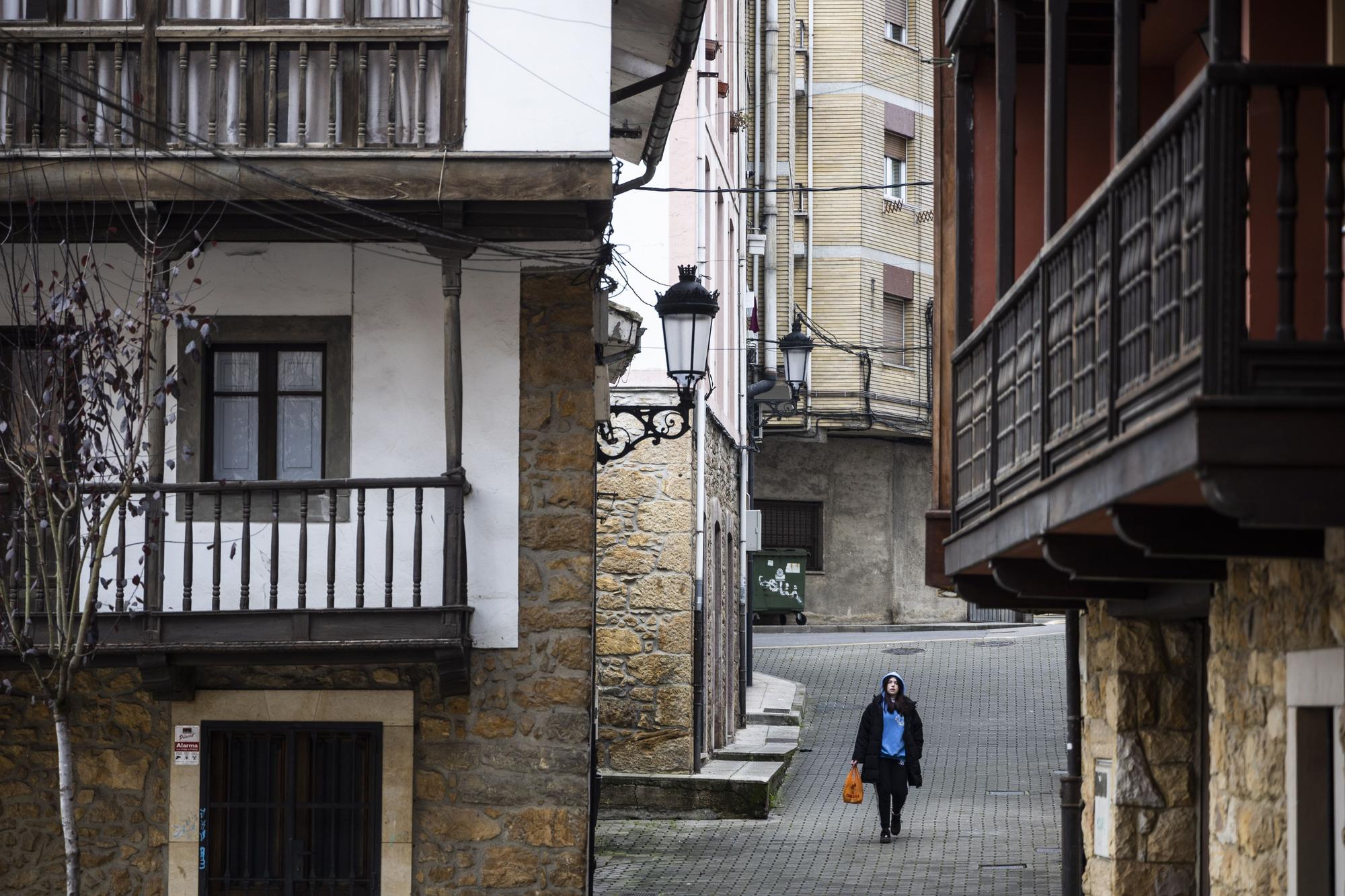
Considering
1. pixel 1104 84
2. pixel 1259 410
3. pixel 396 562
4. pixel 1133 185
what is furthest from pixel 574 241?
pixel 1259 410

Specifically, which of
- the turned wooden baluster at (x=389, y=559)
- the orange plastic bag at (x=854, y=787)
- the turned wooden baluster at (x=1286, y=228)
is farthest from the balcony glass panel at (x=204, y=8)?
the orange plastic bag at (x=854, y=787)

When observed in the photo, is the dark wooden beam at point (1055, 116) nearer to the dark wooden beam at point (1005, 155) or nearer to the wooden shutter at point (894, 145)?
the dark wooden beam at point (1005, 155)

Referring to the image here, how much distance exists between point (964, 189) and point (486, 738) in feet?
14.5

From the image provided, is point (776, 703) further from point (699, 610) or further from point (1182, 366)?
point (1182, 366)

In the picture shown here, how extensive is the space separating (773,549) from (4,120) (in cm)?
2576

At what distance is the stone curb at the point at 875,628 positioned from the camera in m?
36.5

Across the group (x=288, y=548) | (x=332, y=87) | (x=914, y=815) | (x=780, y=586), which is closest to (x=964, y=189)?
(x=332, y=87)

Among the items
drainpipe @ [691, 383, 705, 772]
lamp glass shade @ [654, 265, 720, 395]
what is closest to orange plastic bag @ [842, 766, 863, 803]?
drainpipe @ [691, 383, 705, 772]

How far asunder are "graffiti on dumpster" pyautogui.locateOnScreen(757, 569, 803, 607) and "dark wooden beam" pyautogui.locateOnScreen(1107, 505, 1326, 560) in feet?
95.3

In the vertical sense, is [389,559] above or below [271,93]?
below

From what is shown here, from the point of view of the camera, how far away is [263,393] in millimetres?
12172

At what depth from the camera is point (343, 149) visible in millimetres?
11492

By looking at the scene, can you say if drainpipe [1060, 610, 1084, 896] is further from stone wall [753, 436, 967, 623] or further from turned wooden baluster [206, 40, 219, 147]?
stone wall [753, 436, 967, 623]

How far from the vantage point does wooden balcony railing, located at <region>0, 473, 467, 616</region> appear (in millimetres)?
11281
